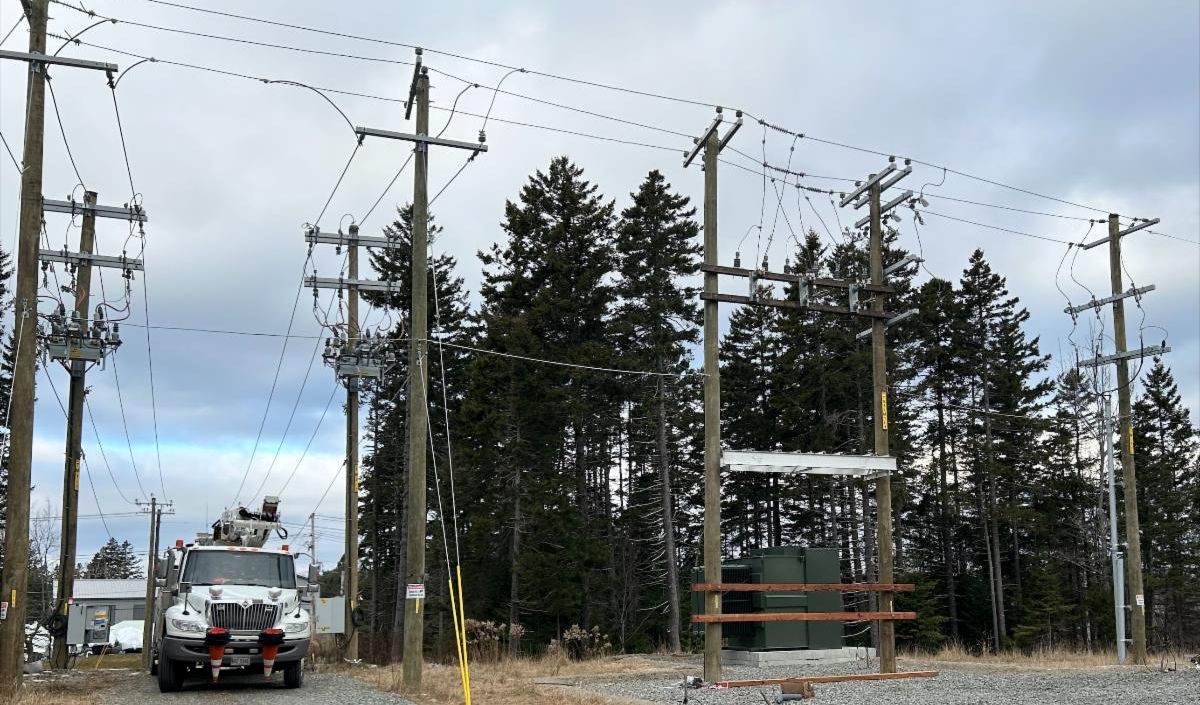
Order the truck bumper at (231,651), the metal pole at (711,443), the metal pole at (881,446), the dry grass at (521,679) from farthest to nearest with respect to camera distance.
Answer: the metal pole at (881,446)
the metal pole at (711,443)
the truck bumper at (231,651)
the dry grass at (521,679)

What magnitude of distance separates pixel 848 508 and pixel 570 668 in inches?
972

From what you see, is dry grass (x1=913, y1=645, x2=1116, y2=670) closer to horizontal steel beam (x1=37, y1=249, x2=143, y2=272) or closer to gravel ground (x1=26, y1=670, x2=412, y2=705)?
gravel ground (x1=26, y1=670, x2=412, y2=705)

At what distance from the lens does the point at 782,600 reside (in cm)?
2122

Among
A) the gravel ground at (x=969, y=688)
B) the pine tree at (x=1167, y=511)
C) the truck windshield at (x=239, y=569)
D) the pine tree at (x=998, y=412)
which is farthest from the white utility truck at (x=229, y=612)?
the pine tree at (x=1167, y=511)

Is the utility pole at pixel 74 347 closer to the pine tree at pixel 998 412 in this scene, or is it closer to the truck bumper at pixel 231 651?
the truck bumper at pixel 231 651

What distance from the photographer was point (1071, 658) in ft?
81.5

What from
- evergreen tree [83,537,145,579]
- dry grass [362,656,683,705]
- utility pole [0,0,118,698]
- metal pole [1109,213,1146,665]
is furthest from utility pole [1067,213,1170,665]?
evergreen tree [83,537,145,579]

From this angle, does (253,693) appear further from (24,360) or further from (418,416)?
(24,360)

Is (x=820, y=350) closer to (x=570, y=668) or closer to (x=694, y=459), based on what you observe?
(x=694, y=459)

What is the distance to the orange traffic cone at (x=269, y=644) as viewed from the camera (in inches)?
670

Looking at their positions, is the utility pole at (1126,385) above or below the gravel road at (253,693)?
above

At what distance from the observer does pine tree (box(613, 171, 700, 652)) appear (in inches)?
1385

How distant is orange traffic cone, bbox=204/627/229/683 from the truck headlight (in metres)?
0.14

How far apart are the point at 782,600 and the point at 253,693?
34.2ft
